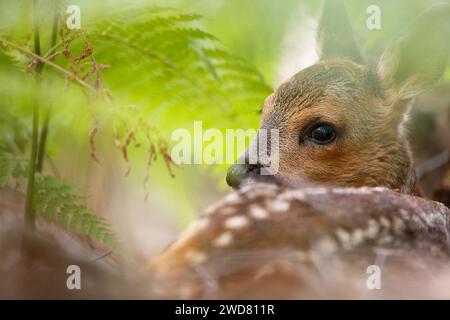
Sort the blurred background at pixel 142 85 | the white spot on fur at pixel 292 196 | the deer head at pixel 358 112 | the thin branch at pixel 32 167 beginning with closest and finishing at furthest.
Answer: the white spot on fur at pixel 292 196, the thin branch at pixel 32 167, the blurred background at pixel 142 85, the deer head at pixel 358 112

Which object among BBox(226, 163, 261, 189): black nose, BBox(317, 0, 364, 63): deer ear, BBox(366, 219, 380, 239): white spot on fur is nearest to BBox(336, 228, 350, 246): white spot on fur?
BBox(366, 219, 380, 239): white spot on fur

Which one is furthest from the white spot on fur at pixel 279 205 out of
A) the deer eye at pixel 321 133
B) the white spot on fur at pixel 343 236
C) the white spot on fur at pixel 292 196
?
the deer eye at pixel 321 133

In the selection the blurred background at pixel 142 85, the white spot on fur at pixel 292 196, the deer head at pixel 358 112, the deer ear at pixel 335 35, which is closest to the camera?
the white spot on fur at pixel 292 196

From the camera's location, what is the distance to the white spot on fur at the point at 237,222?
1.12 m

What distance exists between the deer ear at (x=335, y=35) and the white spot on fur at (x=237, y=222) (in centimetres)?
166

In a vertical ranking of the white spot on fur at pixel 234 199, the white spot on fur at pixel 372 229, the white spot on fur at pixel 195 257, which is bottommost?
the white spot on fur at pixel 195 257

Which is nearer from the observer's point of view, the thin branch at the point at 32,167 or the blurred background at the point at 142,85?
the thin branch at the point at 32,167

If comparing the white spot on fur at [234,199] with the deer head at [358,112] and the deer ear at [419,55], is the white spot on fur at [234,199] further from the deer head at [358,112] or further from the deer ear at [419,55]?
the deer ear at [419,55]

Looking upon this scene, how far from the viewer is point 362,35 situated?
3006 millimetres

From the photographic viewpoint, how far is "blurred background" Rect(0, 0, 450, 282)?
182cm

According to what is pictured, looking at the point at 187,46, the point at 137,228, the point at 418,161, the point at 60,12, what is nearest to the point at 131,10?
the point at 187,46

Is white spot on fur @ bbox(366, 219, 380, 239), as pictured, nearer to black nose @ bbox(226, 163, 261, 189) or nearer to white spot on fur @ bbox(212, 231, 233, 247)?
white spot on fur @ bbox(212, 231, 233, 247)

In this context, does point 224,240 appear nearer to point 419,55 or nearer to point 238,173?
point 238,173

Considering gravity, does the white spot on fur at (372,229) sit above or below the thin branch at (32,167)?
below
